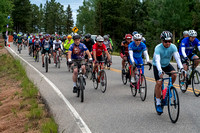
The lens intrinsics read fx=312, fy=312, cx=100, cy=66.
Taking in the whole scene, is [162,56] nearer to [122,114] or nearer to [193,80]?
[122,114]

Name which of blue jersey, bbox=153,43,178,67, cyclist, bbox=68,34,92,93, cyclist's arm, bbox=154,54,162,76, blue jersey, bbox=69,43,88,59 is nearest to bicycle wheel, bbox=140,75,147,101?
blue jersey, bbox=153,43,178,67

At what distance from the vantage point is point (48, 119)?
279 inches

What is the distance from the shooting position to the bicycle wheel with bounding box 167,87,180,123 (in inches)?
253

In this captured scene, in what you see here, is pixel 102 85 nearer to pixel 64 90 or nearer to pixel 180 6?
pixel 64 90

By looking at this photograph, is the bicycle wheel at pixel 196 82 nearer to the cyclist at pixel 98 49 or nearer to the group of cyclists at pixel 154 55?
the group of cyclists at pixel 154 55

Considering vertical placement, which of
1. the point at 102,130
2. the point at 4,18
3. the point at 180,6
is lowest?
the point at 102,130

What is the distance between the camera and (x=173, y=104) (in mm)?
6555

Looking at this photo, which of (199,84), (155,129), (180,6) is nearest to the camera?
(155,129)

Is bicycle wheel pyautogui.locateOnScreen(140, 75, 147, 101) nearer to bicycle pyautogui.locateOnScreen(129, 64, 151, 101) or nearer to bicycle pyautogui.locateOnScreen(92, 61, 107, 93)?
bicycle pyautogui.locateOnScreen(129, 64, 151, 101)

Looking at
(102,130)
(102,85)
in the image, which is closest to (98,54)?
(102,85)

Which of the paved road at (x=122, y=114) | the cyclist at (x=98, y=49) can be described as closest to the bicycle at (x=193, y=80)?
the paved road at (x=122, y=114)

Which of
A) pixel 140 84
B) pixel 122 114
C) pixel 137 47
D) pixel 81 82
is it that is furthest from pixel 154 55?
pixel 137 47

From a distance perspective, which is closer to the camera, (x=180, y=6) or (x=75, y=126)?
(x=75, y=126)

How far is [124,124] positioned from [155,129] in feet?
2.36
